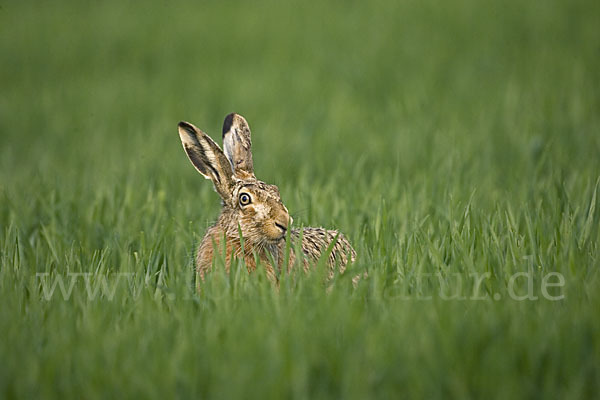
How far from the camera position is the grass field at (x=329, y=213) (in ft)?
8.55

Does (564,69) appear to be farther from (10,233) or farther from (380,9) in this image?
(10,233)

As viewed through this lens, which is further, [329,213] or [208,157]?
[329,213]

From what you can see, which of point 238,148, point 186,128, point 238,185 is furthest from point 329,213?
point 186,128

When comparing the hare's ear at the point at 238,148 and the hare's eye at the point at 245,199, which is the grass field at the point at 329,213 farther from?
the hare's ear at the point at 238,148

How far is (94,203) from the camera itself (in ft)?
16.0

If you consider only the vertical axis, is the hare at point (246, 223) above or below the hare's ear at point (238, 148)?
below

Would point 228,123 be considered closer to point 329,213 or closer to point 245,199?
point 245,199

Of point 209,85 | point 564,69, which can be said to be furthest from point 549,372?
point 209,85

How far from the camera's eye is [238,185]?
12.7ft

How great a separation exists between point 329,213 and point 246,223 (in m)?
1.25

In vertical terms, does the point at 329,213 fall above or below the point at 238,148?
below

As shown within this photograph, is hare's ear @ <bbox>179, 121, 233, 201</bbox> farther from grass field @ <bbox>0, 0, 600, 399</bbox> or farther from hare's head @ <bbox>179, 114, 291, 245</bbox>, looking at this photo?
grass field @ <bbox>0, 0, 600, 399</bbox>

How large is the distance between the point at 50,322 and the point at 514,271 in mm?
2342

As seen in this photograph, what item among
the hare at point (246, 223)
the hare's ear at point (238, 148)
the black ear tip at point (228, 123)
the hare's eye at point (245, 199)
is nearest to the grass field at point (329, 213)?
the hare at point (246, 223)
